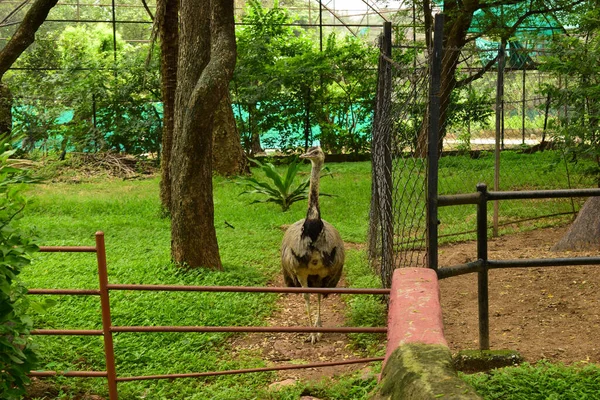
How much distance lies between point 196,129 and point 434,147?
11.9ft

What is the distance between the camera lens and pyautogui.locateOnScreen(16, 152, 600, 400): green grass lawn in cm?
543

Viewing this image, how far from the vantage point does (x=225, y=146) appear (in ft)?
50.2

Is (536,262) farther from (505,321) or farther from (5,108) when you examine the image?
(5,108)

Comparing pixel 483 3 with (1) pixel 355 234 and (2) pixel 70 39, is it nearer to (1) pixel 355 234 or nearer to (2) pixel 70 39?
(1) pixel 355 234

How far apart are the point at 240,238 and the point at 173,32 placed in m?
3.15

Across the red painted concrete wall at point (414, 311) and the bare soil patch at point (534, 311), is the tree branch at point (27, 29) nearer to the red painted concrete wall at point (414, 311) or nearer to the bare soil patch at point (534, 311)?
the bare soil patch at point (534, 311)

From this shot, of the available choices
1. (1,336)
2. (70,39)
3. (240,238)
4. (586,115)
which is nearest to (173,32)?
(240,238)

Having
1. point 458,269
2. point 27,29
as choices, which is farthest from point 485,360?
point 27,29

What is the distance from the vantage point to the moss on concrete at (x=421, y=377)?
2.23 meters

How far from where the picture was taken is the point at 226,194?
13.4 m

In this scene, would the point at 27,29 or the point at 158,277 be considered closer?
the point at 158,277

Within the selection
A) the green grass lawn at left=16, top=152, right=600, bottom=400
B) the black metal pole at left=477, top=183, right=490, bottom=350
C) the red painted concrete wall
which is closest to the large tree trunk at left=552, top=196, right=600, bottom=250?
the green grass lawn at left=16, top=152, right=600, bottom=400

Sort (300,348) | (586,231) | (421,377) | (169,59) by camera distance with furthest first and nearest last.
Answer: (169,59) → (586,231) → (300,348) → (421,377)

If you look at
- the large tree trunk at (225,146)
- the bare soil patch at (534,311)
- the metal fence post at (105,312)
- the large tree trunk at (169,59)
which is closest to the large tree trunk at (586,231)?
the bare soil patch at (534,311)
